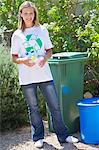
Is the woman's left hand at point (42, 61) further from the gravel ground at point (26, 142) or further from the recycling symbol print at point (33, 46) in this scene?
the gravel ground at point (26, 142)

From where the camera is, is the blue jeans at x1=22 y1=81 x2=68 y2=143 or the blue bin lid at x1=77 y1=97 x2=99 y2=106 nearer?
the blue jeans at x1=22 y1=81 x2=68 y2=143

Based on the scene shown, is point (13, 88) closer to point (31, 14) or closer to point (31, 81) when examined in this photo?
point (31, 81)

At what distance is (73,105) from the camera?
541 centimetres

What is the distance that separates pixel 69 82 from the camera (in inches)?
208

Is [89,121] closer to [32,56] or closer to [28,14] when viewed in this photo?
[32,56]

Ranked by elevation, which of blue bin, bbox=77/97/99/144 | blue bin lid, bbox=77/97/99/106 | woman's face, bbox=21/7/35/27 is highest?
woman's face, bbox=21/7/35/27

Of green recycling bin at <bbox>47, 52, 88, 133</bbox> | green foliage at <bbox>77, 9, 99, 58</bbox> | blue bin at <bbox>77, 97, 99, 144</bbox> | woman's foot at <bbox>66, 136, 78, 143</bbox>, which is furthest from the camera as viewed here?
green foliage at <bbox>77, 9, 99, 58</bbox>

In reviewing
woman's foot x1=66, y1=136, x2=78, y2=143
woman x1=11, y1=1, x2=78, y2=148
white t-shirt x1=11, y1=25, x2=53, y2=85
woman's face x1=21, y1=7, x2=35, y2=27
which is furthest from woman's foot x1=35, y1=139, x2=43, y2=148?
woman's face x1=21, y1=7, x2=35, y2=27

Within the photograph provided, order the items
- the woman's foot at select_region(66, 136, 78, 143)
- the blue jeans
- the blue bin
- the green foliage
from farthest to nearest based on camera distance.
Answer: the green foliage < the woman's foot at select_region(66, 136, 78, 143) < the blue bin < the blue jeans

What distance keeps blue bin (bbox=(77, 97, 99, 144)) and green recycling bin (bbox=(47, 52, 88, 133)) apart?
328 mm

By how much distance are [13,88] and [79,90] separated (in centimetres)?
113

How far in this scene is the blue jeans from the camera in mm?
4797

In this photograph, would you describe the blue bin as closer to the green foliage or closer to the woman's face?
the green foliage

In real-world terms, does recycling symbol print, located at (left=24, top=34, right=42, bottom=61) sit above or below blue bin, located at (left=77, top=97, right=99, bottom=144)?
above
